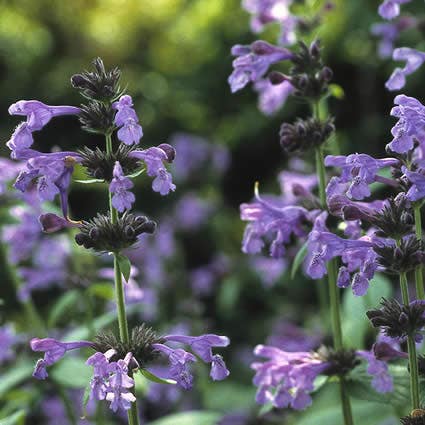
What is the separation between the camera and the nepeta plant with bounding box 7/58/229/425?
2490 mm

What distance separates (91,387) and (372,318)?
935 millimetres

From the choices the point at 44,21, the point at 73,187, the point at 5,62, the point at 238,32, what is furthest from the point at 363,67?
the point at 44,21

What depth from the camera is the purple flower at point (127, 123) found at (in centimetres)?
247

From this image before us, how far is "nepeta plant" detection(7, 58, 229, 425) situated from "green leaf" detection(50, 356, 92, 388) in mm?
1255

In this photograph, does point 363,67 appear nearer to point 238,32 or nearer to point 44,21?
point 238,32

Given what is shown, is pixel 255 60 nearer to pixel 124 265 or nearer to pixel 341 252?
pixel 341 252

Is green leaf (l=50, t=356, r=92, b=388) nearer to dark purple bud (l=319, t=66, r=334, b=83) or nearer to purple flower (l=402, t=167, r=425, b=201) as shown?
dark purple bud (l=319, t=66, r=334, b=83)

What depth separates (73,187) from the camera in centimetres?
822

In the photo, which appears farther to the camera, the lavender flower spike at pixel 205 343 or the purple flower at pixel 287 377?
the purple flower at pixel 287 377

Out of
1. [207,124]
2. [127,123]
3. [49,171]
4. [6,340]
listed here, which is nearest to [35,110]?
[49,171]

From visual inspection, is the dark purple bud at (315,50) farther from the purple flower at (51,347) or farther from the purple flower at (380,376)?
the purple flower at (51,347)

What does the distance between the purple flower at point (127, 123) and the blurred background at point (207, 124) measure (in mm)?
3795

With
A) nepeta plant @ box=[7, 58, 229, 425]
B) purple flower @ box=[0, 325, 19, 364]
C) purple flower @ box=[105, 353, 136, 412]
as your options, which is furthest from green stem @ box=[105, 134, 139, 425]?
purple flower @ box=[0, 325, 19, 364]

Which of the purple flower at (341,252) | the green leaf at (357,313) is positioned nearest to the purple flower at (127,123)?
the purple flower at (341,252)
